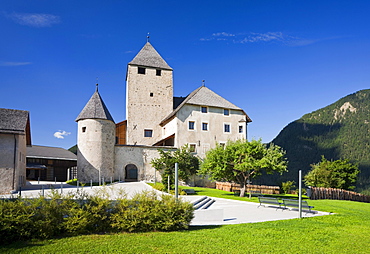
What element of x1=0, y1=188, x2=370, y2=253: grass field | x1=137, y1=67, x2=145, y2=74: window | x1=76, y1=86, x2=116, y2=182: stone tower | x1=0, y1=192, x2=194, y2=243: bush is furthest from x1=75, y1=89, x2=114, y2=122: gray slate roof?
x1=0, y1=188, x2=370, y2=253: grass field

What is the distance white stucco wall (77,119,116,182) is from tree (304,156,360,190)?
83.7 ft

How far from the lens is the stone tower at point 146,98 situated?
4256cm

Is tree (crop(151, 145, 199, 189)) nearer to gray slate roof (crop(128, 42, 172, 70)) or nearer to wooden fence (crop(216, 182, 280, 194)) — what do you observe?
wooden fence (crop(216, 182, 280, 194))

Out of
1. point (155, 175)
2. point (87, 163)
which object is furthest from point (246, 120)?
point (87, 163)

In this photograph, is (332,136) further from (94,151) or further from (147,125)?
(94,151)

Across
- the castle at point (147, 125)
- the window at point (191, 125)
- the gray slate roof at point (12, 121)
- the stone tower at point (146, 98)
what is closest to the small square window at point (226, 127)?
the castle at point (147, 125)

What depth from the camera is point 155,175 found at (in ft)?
121

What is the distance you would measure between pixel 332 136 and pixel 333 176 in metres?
75.1

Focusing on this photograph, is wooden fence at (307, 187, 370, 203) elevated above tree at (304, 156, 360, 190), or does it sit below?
below

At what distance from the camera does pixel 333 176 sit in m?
38.7

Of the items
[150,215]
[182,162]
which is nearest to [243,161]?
[182,162]

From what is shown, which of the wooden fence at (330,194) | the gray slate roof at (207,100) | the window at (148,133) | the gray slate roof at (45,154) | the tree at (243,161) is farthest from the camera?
the window at (148,133)

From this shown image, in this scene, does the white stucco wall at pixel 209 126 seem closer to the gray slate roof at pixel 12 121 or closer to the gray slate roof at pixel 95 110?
the gray slate roof at pixel 95 110

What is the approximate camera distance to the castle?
114ft
